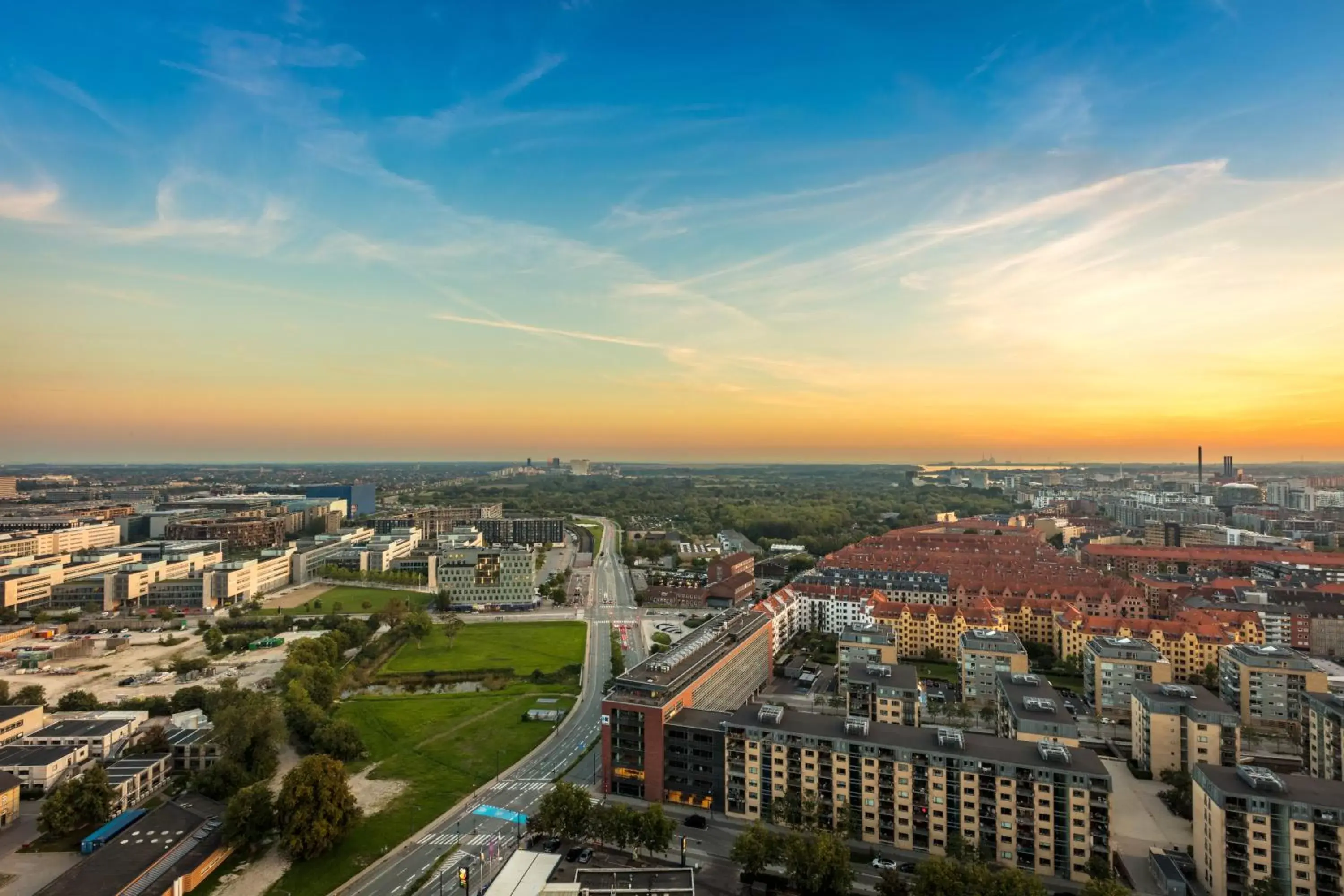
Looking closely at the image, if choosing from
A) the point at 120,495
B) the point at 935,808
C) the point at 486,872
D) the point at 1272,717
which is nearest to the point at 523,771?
the point at 486,872

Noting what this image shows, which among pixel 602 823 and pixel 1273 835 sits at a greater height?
pixel 1273 835

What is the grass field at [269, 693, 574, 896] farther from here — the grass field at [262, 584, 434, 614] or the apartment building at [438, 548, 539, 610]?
the apartment building at [438, 548, 539, 610]

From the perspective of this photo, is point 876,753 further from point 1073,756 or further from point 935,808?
point 1073,756

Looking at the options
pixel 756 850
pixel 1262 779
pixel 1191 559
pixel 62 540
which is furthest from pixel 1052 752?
pixel 62 540

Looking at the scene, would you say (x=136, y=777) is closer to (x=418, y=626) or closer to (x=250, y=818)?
(x=250, y=818)

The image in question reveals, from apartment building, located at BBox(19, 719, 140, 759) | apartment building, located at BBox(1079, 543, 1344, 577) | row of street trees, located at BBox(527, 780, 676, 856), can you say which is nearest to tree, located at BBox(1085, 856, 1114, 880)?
row of street trees, located at BBox(527, 780, 676, 856)

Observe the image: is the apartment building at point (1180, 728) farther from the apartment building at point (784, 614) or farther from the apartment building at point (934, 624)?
the apartment building at point (784, 614)
